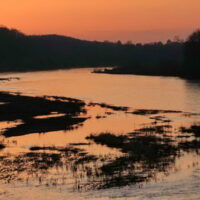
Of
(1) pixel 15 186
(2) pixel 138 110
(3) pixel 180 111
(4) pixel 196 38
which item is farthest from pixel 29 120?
(4) pixel 196 38

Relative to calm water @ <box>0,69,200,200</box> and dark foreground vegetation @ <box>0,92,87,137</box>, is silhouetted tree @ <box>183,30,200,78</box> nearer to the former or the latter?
calm water @ <box>0,69,200,200</box>

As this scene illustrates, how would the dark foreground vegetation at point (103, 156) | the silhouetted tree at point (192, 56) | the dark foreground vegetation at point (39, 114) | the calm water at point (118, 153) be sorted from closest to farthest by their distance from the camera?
the calm water at point (118, 153) < the dark foreground vegetation at point (103, 156) < the dark foreground vegetation at point (39, 114) < the silhouetted tree at point (192, 56)

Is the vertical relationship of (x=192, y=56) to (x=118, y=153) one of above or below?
above

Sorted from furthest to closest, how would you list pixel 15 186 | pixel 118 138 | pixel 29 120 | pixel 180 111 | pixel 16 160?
pixel 180 111, pixel 29 120, pixel 118 138, pixel 16 160, pixel 15 186

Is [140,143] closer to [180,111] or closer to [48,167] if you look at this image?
[48,167]

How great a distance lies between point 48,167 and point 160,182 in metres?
6.77

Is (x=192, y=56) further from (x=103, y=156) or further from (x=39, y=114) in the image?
(x=103, y=156)

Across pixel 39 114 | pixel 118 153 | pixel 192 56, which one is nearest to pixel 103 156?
pixel 118 153

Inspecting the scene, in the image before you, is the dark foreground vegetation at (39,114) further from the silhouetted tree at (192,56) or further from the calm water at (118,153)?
the silhouetted tree at (192,56)

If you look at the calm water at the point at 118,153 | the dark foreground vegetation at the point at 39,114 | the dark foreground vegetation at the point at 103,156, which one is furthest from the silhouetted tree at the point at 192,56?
the dark foreground vegetation at the point at 103,156

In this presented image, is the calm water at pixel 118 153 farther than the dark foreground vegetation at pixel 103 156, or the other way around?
the dark foreground vegetation at pixel 103 156

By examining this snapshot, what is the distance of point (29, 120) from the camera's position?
49.4 m

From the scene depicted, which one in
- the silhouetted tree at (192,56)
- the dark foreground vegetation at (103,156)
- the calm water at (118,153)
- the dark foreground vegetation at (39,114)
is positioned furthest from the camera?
the silhouetted tree at (192,56)

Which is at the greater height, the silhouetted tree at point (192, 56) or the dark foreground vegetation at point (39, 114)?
the silhouetted tree at point (192, 56)
